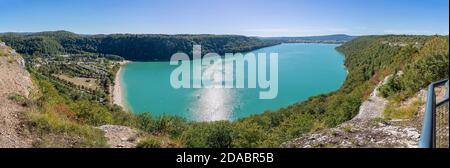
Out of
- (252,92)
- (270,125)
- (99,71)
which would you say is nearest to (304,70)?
(252,92)

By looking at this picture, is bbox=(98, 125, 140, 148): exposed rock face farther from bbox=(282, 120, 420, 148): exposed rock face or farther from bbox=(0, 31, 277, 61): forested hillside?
bbox=(0, 31, 277, 61): forested hillside

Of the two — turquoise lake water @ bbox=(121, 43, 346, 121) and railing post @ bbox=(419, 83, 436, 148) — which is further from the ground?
railing post @ bbox=(419, 83, 436, 148)

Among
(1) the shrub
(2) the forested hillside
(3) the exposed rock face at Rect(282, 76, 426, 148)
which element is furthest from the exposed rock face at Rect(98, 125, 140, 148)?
(2) the forested hillside

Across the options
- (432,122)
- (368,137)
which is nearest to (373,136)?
(368,137)

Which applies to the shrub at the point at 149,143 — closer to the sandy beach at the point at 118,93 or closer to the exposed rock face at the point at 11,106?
the exposed rock face at the point at 11,106

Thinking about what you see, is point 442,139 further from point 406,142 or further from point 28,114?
point 28,114
